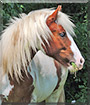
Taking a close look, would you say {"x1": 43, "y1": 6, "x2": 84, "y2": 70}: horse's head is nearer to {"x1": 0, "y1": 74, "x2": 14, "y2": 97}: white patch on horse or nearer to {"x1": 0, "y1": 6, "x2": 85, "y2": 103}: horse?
{"x1": 0, "y1": 6, "x2": 85, "y2": 103}: horse

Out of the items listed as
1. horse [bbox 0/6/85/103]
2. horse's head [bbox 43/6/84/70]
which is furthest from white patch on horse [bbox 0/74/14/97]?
horse's head [bbox 43/6/84/70]

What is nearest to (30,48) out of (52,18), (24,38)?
(24,38)

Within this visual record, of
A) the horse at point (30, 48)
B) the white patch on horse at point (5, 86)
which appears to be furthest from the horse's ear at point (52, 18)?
the white patch on horse at point (5, 86)

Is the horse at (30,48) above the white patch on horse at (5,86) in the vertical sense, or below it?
above

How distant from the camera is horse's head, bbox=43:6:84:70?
2.62 ft

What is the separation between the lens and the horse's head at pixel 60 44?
799mm

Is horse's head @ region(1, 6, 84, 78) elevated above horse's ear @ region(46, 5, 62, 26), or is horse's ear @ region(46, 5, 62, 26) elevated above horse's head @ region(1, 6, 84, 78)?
horse's ear @ region(46, 5, 62, 26)

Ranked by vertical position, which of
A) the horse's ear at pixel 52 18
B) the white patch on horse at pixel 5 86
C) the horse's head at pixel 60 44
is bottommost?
the white patch on horse at pixel 5 86

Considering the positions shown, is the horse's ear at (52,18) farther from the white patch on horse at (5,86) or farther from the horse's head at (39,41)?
the white patch on horse at (5,86)

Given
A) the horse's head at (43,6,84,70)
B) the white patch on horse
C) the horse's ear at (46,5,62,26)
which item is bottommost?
the white patch on horse

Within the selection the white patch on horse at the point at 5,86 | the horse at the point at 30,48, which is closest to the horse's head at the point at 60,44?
the horse at the point at 30,48

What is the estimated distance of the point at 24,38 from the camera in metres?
0.79

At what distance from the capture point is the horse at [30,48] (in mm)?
791

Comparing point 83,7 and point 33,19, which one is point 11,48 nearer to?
point 33,19
